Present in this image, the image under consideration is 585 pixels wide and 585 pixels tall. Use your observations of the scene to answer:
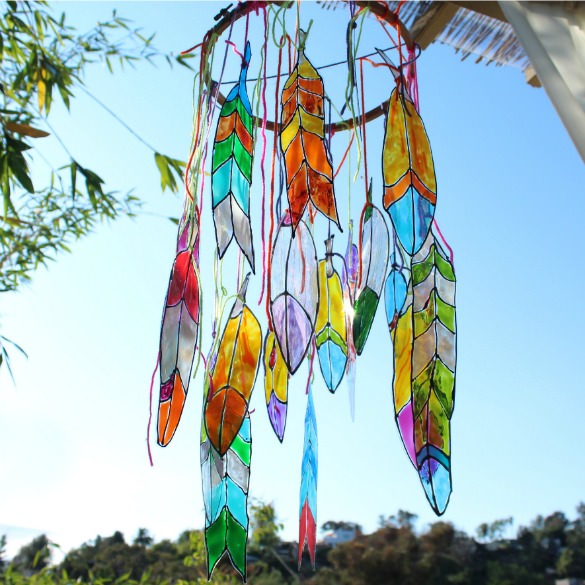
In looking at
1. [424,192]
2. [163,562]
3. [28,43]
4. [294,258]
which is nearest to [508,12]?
[424,192]

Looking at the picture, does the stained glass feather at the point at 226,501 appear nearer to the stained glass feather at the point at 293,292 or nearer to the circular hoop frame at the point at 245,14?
the stained glass feather at the point at 293,292

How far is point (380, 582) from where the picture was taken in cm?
800

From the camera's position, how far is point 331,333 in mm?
757

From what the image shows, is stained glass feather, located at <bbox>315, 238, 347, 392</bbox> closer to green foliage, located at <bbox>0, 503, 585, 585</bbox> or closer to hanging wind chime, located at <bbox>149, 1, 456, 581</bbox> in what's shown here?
Result: hanging wind chime, located at <bbox>149, 1, 456, 581</bbox>

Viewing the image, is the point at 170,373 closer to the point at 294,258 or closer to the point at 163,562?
the point at 294,258

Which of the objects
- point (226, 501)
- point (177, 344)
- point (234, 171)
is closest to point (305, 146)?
point (234, 171)

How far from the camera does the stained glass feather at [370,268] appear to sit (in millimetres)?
654

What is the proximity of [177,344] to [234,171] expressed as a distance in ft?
0.58

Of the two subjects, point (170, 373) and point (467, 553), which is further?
point (467, 553)

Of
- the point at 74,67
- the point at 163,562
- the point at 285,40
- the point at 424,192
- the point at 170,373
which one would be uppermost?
the point at 74,67

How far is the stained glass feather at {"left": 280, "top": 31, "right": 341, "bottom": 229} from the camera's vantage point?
0.60m

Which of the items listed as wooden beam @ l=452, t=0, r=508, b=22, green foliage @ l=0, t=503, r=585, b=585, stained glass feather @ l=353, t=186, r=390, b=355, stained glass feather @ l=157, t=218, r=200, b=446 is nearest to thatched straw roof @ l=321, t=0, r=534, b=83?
wooden beam @ l=452, t=0, r=508, b=22

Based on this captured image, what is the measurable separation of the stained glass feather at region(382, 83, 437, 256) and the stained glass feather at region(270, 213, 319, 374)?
86 millimetres

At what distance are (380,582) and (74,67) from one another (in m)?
7.61
